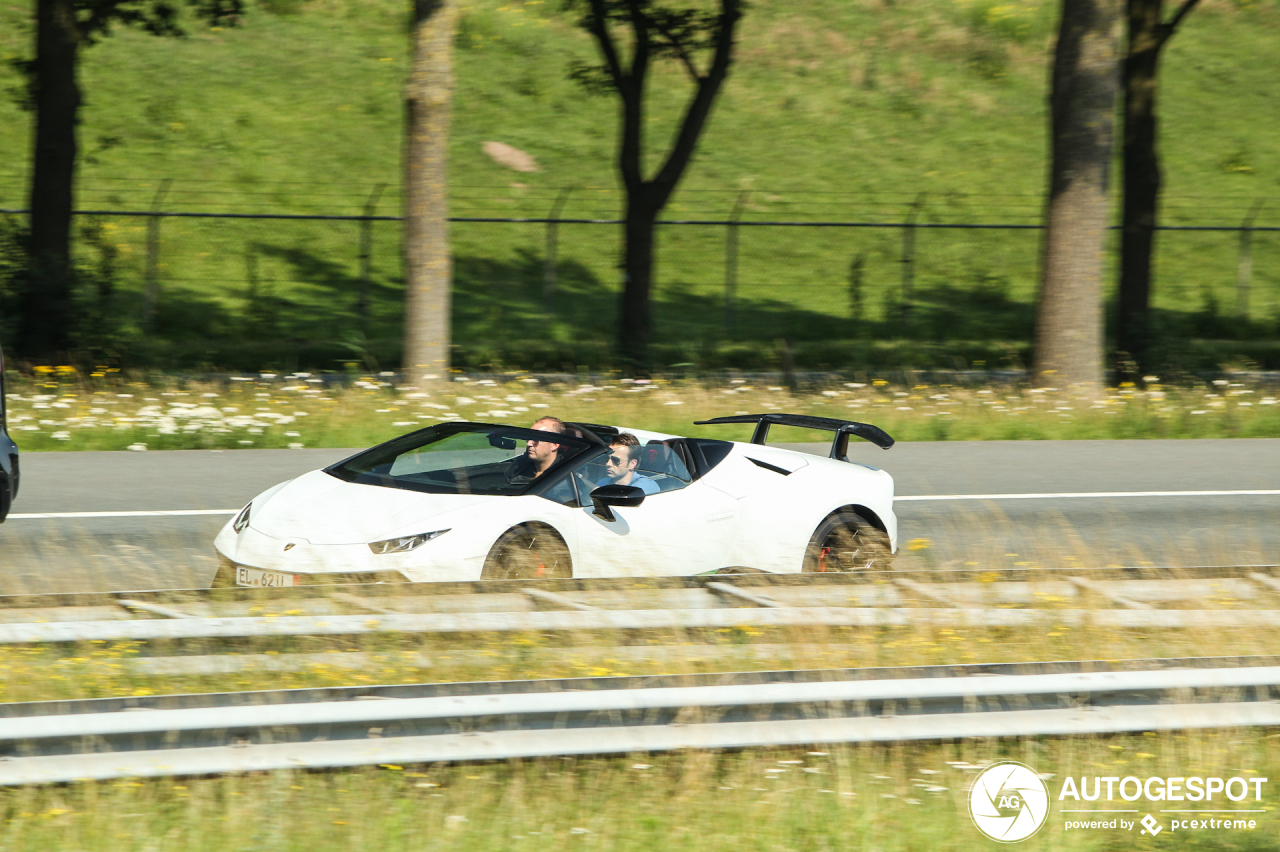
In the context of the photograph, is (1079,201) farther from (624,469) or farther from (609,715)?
(609,715)

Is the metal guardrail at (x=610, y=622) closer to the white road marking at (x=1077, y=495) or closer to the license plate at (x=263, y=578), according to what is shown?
the license plate at (x=263, y=578)

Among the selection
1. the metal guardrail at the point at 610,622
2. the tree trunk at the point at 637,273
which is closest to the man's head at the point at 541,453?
the metal guardrail at the point at 610,622

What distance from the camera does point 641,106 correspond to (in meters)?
19.7

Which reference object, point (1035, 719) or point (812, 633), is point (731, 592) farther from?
point (1035, 719)

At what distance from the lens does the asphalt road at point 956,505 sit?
8.23 metres

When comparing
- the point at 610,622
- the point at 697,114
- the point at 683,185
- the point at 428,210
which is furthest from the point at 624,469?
the point at 683,185

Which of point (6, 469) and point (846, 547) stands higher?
→ point (6, 469)

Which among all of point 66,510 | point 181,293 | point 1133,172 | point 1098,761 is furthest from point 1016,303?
point 1098,761

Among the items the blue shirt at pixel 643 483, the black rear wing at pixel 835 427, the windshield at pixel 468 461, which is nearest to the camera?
the windshield at pixel 468 461

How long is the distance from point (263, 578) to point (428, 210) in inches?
366

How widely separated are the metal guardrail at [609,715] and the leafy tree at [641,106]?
14985 millimetres

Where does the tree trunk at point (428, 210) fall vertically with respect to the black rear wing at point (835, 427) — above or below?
above

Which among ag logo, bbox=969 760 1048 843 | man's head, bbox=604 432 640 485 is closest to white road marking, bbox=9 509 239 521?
man's head, bbox=604 432 640 485

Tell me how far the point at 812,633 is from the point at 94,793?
282 centimetres
